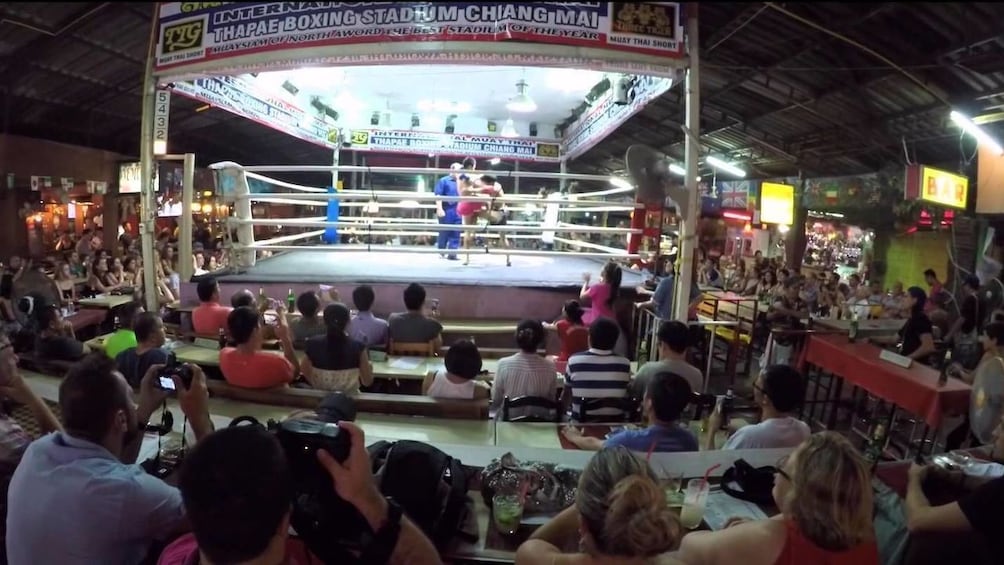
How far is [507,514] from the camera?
175cm

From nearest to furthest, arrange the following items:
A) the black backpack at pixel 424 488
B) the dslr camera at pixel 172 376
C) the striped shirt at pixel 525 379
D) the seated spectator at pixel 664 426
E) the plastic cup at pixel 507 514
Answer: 1. the black backpack at pixel 424 488
2. the plastic cup at pixel 507 514
3. the dslr camera at pixel 172 376
4. the seated spectator at pixel 664 426
5. the striped shirt at pixel 525 379

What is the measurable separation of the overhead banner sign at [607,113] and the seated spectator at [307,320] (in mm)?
3032

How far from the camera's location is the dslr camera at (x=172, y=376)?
6.26 ft

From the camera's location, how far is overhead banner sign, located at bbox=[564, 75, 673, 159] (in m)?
5.07

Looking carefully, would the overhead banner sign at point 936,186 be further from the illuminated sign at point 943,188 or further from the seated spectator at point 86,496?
the seated spectator at point 86,496

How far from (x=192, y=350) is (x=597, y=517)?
3437 mm

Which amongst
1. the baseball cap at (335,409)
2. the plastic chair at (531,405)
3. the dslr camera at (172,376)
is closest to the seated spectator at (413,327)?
the plastic chair at (531,405)

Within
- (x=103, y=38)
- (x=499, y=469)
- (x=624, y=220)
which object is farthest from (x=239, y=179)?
(x=624, y=220)

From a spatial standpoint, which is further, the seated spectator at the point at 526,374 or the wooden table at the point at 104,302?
the wooden table at the point at 104,302

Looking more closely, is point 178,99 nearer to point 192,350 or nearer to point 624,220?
point 192,350

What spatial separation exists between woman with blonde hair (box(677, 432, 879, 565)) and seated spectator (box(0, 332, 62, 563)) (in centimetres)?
222

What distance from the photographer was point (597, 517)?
1.30 m

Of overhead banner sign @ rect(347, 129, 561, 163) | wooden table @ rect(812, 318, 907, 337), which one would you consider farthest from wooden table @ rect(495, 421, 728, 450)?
overhead banner sign @ rect(347, 129, 561, 163)

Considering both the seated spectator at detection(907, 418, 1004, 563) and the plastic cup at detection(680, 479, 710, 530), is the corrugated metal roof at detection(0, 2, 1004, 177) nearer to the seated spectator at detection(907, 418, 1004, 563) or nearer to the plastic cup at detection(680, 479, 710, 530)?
the seated spectator at detection(907, 418, 1004, 563)
